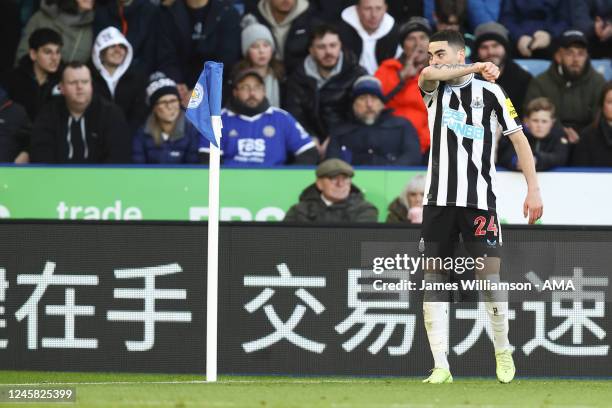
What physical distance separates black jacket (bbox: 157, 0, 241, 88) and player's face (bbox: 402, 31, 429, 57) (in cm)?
165

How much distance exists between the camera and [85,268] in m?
10.4

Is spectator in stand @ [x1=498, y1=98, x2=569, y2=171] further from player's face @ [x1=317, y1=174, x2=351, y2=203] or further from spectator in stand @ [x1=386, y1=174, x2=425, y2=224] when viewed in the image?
player's face @ [x1=317, y1=174, x2=351, y2=203]

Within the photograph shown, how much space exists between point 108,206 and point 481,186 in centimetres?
500

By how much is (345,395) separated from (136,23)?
7.27 metres

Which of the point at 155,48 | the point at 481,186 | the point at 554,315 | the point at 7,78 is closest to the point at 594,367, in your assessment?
the point at 554,315

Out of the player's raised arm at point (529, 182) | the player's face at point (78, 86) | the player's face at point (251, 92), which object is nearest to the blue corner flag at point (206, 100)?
the player's raised arm at point (529, 182)

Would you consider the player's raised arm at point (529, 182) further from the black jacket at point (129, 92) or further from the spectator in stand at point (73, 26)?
the spectator in stand at point (73, 26)

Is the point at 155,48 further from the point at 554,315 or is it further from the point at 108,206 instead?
the point at 554,315

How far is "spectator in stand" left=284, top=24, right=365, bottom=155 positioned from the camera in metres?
13.5

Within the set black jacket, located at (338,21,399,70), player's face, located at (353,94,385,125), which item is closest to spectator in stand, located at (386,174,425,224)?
player's face, located at (353,94,385,125)

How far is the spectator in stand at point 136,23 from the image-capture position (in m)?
14.0

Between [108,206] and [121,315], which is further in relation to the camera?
[108,206]

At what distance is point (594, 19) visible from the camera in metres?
14.4

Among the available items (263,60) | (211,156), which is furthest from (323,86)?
(211,156)
